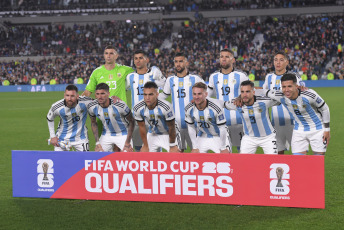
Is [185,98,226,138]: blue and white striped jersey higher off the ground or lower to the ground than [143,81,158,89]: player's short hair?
lower

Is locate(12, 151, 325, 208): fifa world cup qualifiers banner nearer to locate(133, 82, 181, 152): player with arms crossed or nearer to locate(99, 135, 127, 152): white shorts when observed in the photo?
locate(133, 82, 181, 152): player with arms crossed

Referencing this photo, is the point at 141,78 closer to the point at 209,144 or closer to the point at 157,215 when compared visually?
the point at 209,144

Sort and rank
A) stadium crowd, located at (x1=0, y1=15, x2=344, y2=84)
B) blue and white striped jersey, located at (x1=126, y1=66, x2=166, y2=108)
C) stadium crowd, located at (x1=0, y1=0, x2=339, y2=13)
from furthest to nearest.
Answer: stadium crowd, located at (x1=0, y1=0, x2=339, y2=13), stadium crowd, located at (x1=0, y1=15, x2=344, y2=84), blue and white striped jersey, located at (x1=126, y1=66, x2=166, y2=108)

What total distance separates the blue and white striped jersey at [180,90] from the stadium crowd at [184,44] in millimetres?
25073

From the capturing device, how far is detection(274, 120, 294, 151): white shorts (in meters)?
7.83

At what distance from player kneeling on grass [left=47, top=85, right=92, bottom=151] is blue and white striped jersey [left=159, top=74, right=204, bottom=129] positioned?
1389mm

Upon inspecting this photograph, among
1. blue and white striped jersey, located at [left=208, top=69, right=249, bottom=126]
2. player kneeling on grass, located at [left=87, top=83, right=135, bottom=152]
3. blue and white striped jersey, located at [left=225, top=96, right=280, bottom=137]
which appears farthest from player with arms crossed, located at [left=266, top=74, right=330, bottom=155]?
player kneeling on grass, located at [left=87, top=83, right=135, bottom=152]

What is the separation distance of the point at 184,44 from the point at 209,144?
1314 inches

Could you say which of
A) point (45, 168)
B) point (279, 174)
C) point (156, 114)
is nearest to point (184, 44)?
point (156, 114)

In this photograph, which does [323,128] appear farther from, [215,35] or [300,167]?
[215,35]

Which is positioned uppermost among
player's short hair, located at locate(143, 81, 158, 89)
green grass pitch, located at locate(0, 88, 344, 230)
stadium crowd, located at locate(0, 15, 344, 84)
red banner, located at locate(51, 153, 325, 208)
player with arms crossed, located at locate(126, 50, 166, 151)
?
stadium crowd, located at locate(0, 15, 344, 84)

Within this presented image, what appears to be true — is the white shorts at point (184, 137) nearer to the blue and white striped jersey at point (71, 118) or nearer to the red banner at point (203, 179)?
the blue and white striped jersey at point (71, 118)

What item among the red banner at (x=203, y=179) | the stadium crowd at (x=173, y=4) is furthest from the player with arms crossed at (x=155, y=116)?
the stadium crowd at (x=173, y=4)

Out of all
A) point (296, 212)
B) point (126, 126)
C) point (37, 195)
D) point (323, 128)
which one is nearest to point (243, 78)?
point (323, 128)
